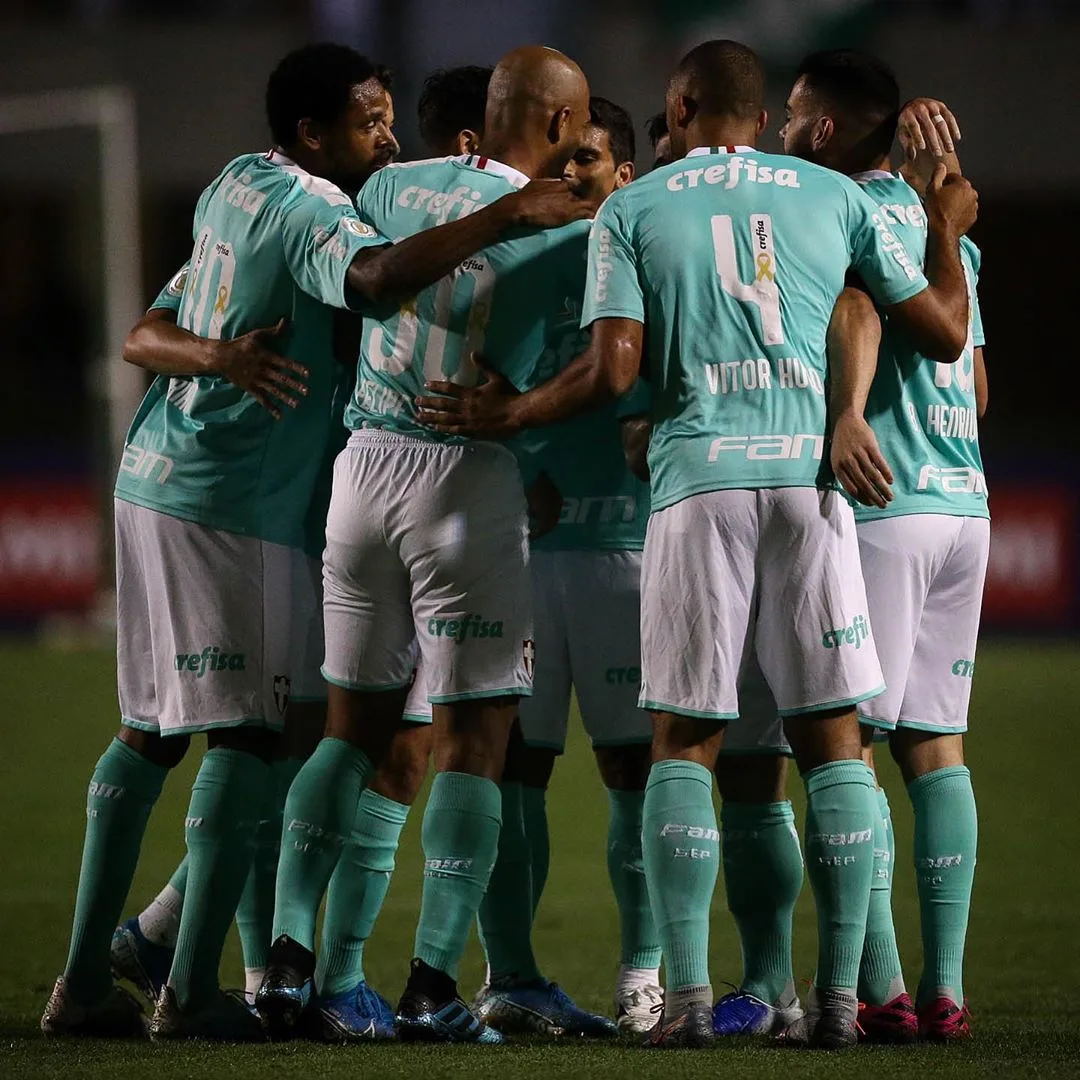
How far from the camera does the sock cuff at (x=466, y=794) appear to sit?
444cm

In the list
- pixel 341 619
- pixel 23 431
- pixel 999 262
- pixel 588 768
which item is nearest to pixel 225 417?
pixel 341 619

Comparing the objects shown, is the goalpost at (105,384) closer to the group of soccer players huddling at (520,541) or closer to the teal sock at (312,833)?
the group of soccer players huddling at (520,541)

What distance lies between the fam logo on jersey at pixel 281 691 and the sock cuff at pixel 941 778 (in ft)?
5.10

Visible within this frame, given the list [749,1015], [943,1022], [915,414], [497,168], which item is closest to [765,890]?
[749,1015]

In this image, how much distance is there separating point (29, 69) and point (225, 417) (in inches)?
607

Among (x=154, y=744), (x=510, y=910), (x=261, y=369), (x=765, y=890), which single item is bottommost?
(x=510, y=910)

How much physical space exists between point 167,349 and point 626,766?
1.65m

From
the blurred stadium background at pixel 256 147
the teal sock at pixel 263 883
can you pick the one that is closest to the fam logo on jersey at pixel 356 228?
the teal sock at pixel 263 883

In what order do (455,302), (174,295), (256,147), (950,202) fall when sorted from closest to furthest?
(455,302), (950,202), (174,295), (256,147)

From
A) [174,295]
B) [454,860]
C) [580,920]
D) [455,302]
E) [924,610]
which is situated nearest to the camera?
[454,860]

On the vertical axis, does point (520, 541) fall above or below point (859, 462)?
below

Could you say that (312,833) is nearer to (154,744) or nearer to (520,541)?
(154,744)

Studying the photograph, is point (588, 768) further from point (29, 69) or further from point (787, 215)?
point (29, 69)

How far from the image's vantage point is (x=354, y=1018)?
4.48m
